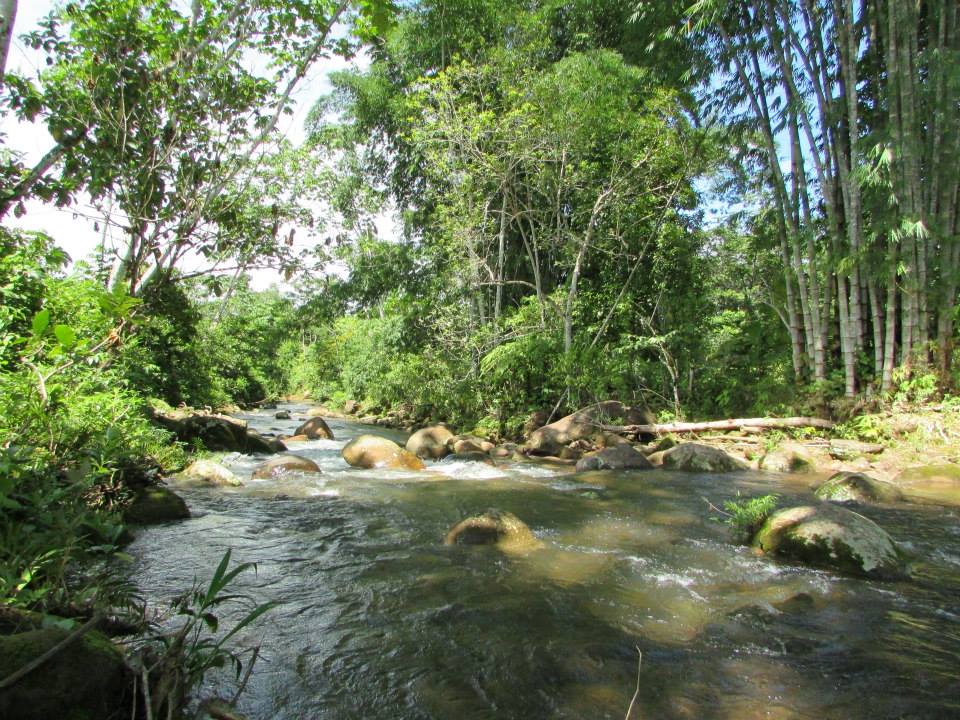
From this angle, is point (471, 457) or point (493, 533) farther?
point (471, 457)

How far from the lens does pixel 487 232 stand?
48.0 feet

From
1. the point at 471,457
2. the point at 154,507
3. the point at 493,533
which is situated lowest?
the point at 471,457

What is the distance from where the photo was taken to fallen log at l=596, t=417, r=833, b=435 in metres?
10.0

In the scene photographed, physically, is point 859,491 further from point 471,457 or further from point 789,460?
point 471,457

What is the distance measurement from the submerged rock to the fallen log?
126 centimetres

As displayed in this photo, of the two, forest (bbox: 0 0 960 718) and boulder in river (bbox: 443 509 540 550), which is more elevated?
forest (bbox: 0 0 960 718)

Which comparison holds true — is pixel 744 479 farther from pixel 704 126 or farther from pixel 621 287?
pixel 704 126

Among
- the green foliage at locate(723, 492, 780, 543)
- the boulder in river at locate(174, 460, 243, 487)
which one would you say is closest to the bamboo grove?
the green foliage at locate(723, 492, 780, 543)

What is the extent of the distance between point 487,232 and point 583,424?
228 inches

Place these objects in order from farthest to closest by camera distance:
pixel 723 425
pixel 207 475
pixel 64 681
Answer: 1. pixel 723 425
2. pixel 207 475
3. pixel 64 681

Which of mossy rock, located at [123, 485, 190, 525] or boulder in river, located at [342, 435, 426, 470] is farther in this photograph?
boulder in river, located at [342, 435, 426, 470]

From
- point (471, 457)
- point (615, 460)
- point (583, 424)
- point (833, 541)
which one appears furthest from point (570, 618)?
point (583, 424)

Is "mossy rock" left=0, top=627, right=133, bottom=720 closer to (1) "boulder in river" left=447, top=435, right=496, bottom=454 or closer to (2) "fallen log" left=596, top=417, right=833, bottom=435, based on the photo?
(1) "boulder in river" left=447, top=435, right=496, bottom=454

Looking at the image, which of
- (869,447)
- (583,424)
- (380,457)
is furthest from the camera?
(583,424)
